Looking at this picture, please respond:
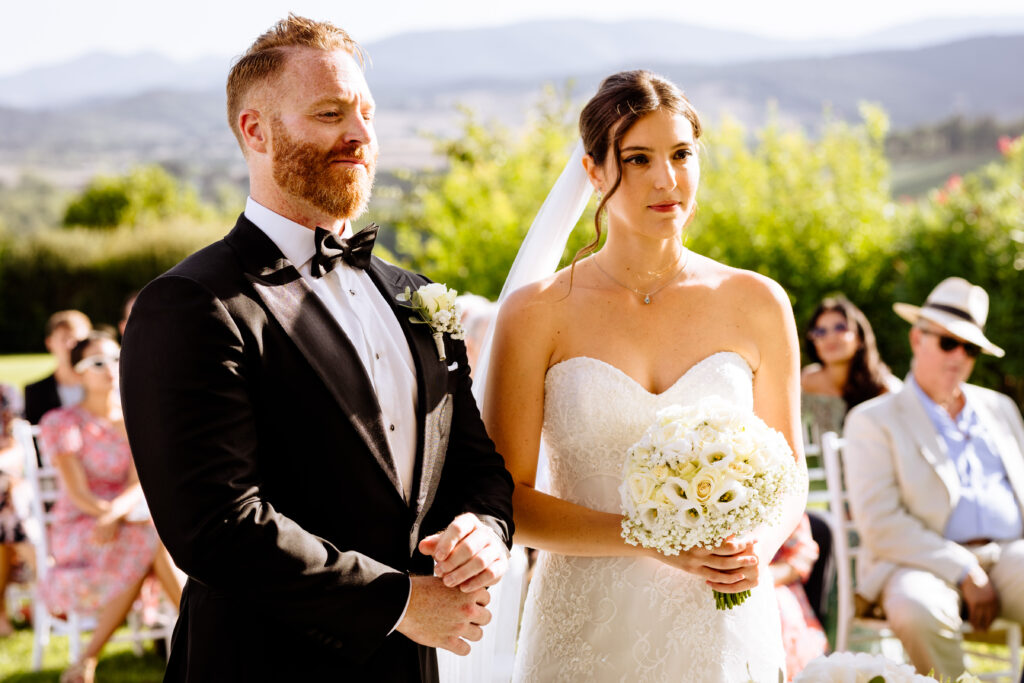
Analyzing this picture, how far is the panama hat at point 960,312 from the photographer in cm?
524

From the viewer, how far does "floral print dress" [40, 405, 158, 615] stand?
595 centimetres

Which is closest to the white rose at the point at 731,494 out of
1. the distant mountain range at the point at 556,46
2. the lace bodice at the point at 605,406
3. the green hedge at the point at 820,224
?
the lace bodice at the point at 605,406

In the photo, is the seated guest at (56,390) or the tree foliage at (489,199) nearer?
the seated guest at (56,390)

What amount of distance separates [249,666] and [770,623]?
61.0 inches

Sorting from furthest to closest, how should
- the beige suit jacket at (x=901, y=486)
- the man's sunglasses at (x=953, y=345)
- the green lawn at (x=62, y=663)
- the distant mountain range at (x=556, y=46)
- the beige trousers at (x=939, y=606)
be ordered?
the distant mountain range at (x=556, y=46)
the green lawn at (x=62, y=663)
the man's sunglasses at (x=953, y=345)
the beige suit jacket at (x=901, y=486)
the beige trousers at (x=939, y=606)

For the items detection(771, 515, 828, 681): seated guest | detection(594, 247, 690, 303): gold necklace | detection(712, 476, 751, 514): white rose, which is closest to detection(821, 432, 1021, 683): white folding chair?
detection(771, 515, 828, 681): seated guest

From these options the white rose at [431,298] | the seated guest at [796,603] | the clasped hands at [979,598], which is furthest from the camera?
the clasped hands at [979,598]

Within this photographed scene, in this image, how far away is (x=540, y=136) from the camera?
15539 mm

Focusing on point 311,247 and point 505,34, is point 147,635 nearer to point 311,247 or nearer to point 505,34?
point 311,247

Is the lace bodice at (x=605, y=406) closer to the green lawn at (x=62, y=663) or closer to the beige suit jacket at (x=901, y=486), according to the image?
the beige suit jacket at (x=901, y=486)

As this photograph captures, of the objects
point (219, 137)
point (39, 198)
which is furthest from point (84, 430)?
point (219, 137)

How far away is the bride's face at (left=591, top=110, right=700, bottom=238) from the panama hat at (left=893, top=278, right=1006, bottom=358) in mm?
3048

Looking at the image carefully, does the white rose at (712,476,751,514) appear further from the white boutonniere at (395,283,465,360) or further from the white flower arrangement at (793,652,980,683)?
the white boutonniere at (395,283,465,360)

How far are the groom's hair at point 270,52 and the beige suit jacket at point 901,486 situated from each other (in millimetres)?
3794
